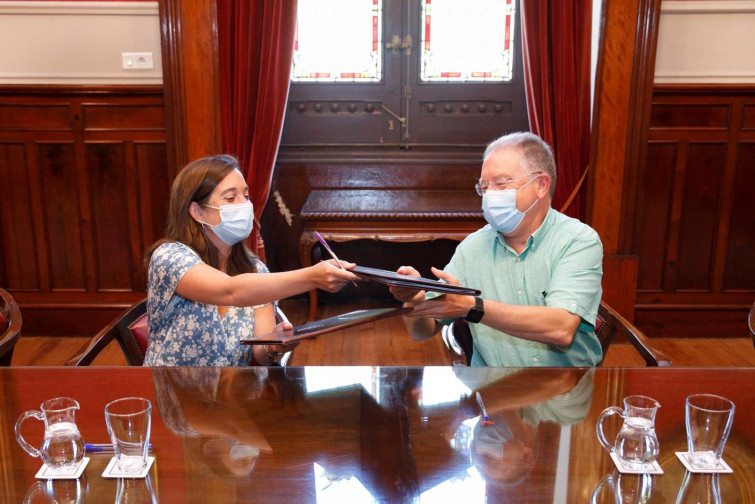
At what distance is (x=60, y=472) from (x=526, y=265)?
1.33m

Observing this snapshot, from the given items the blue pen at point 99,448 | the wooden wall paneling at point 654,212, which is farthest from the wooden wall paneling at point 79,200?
the blue pen at point 99,448

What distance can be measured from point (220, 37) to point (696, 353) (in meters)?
2.97

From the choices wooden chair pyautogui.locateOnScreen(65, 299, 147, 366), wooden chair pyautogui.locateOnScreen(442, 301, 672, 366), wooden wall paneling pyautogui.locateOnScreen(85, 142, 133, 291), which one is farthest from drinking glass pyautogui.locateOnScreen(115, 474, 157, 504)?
wooden wall paneling pyautogui.locateOnScreen(85, 142, 133, 291)

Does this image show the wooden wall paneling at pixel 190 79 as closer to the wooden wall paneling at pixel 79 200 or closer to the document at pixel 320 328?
the wooden wall paneling at pixel 79 200

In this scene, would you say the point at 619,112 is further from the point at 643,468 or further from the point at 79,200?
the point at 79,200

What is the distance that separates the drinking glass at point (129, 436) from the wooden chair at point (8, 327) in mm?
874

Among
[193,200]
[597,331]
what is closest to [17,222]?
[193,200]

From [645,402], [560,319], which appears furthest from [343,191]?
[645,402]

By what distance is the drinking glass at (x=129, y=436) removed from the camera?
3.79 feet

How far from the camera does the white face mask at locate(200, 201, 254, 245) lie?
202 cm

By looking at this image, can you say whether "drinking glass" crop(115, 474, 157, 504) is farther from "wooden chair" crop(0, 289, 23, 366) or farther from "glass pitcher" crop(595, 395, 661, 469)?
"wooden chair" crop(0, 289, 23, 366)

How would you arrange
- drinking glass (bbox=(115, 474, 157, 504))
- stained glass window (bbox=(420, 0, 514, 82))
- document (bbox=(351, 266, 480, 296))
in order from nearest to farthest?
drinking glass (bbox=(115, 474, 157, 504)), document (bbox=(351, 266, 480, 296)), stained glass window (bbox=(420, 0, 514, 82))

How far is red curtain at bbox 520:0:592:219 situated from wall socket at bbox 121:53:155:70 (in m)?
1.97

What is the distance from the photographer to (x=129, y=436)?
3.83 ft
